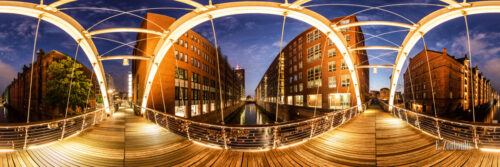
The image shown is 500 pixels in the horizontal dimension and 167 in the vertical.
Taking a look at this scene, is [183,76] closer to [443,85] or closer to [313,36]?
[313,36]

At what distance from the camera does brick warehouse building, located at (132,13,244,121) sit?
17625mm

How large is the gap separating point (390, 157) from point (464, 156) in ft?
6.81

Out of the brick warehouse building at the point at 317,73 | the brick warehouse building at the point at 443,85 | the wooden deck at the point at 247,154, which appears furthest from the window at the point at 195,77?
the brick warehouse building at the point at 443,85

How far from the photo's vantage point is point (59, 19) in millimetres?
7547

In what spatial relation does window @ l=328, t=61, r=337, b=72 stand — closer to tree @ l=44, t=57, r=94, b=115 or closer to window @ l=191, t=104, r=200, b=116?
window @ l=191, t=104, r=200, b=116

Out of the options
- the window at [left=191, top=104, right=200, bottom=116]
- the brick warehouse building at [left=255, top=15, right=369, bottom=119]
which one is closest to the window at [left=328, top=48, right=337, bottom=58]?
the brick warehouse building at [left=255, top=15, right=369, bottom=119]

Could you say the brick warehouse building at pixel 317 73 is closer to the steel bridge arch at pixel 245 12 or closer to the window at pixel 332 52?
the window at pixel 332 52

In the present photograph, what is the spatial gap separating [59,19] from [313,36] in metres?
27.9

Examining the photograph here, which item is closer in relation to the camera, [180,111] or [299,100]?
[180,111]

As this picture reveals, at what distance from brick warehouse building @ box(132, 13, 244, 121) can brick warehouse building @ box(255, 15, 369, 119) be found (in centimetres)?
1232

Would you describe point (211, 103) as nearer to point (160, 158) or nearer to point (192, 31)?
point (192, 31)

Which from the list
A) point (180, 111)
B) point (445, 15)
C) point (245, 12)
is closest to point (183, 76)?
point (180, 111)

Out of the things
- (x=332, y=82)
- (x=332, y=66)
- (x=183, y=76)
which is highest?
(x=332, y=66)

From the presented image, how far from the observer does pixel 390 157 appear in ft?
15.6
